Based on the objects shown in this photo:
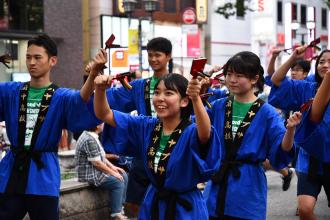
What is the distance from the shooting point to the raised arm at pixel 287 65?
515cm

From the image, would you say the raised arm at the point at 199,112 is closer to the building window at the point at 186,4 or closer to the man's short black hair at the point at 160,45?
the man's short black hair at the point at 160,45

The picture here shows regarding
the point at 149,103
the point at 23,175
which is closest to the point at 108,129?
the point at 23,175

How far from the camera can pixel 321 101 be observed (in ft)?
15.7

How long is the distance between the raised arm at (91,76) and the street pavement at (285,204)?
381 cm

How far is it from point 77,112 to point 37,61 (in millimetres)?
464

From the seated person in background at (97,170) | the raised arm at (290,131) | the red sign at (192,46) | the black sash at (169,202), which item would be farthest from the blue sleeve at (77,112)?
the red sign at (192,46)

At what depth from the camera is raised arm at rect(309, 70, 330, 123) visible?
15.3 feet

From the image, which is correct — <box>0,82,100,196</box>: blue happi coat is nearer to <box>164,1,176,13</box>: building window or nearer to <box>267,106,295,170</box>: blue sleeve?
<box>267,106,295,170</box>: blue sleeve

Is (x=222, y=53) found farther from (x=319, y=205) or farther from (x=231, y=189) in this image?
(x=231, y=189)

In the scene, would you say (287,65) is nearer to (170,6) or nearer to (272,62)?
(272,62)

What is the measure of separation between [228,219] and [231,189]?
0.71 ft

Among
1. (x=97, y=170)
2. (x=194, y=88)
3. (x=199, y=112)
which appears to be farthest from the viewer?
(x=97, y=170)

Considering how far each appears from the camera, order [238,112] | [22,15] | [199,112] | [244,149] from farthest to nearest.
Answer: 1. [22,15]
2. [238,112]
3. [244,149]
4. [199,112]

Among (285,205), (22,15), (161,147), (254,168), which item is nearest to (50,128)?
(161,147)
